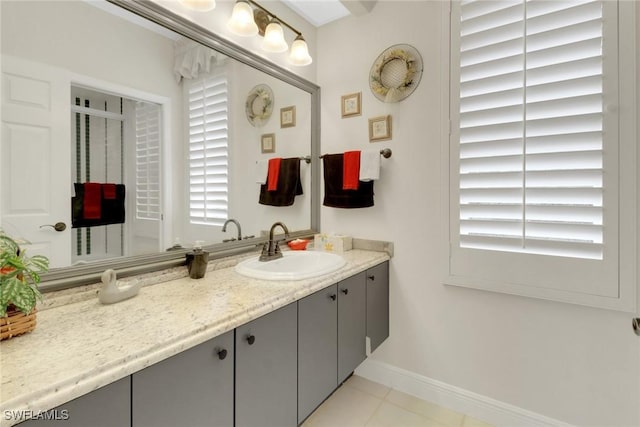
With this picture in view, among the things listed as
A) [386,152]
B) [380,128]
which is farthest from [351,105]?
[386,152]

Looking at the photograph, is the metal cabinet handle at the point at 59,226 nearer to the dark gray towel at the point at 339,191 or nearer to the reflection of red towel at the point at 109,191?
the reflection of red towel at the point at 109,191

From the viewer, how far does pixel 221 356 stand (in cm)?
88

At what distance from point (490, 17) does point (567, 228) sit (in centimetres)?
110

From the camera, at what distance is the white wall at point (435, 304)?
1356 mm

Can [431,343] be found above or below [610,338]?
below

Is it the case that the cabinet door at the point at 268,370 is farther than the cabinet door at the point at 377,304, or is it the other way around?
the cabinet door at the point at 377,304

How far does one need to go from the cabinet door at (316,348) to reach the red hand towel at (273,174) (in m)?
0.88

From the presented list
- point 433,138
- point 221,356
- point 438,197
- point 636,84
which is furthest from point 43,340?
point 636,84

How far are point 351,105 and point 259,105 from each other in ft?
2.05

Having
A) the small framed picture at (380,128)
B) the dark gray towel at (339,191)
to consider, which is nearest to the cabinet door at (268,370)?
the dark gray towel at (339,191)

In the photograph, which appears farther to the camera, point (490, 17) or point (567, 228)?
point (490, 17)

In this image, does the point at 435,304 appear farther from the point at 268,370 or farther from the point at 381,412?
the point at 268,370

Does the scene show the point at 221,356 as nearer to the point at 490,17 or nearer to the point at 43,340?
the point at 43,340

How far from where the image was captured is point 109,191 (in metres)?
1.17
